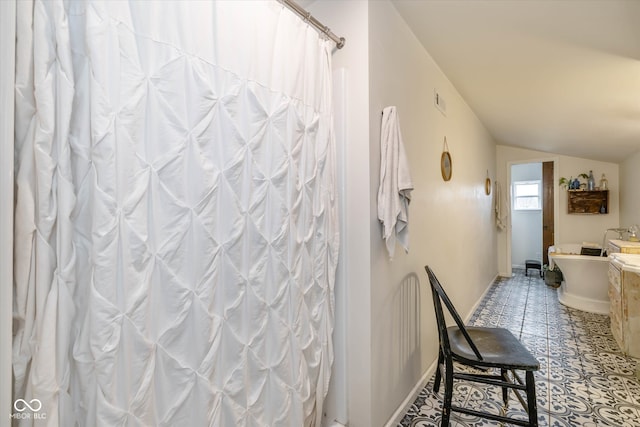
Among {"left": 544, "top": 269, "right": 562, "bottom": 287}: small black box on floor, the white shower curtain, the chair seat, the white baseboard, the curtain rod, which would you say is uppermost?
the curtain rod

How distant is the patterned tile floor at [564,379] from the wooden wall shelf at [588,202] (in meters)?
2.03

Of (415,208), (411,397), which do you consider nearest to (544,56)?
(415,208)

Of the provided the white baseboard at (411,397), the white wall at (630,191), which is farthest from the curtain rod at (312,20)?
the white wall at (630,191)

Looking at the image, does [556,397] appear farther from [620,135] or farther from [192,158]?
[620,135]

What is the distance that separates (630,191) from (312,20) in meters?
5.02

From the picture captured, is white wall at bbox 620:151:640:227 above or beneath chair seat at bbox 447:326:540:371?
above

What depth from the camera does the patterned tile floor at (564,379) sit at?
186 cm

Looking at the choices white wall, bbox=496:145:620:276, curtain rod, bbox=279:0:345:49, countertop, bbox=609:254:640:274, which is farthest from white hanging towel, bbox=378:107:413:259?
white wall, bbox=496:145:620:276

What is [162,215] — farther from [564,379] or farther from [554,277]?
[554,277]

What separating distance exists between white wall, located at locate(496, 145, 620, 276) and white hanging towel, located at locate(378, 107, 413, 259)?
195 inches

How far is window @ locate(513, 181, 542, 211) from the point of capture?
6.57 metres

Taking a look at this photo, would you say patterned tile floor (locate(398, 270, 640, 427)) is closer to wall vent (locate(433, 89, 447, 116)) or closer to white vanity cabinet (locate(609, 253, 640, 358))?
white vanity cabinet (locate(609, 253, 640, 358))

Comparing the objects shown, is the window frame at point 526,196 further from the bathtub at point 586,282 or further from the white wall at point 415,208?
the white wall at point 415,208

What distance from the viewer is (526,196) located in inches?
264
